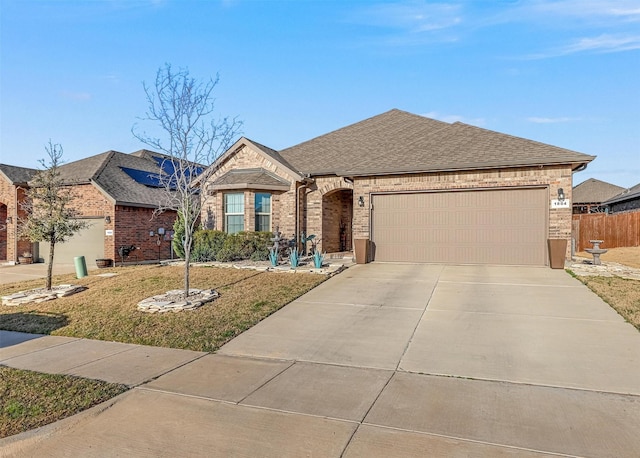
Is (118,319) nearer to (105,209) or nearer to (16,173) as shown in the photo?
(105,209)

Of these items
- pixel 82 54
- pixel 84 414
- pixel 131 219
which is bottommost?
pixel 84 414

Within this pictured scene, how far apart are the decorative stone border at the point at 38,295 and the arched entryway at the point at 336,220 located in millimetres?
9003

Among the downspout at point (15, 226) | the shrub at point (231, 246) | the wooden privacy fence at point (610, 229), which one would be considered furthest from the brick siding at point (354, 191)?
the downspout at point (15, 226)

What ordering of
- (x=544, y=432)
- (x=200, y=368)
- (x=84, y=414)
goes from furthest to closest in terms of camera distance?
(x=200, y=368), (x=84, y=414), (x=544, y=432)

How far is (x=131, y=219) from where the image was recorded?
18.1 metres

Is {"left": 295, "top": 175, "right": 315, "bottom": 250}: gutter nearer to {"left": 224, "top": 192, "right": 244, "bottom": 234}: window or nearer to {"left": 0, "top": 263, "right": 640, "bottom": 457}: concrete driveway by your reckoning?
{"left": 224, "top": 192, "right": 244, "bottom": 234}: window

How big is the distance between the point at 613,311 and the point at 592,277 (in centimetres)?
353

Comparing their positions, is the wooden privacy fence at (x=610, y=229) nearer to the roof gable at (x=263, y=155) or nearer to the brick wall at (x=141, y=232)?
the roof gable at (x=263, y=155)

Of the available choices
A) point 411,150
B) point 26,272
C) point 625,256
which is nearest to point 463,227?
point 411,150

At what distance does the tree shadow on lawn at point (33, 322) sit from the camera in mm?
7109

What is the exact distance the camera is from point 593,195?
122 feet

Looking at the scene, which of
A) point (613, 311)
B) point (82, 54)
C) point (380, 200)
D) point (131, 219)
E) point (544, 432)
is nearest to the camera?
point (544, 432)

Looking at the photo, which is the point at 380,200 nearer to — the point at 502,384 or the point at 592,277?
the point at 592,277

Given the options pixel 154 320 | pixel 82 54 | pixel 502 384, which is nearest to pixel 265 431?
pixel 502 384
